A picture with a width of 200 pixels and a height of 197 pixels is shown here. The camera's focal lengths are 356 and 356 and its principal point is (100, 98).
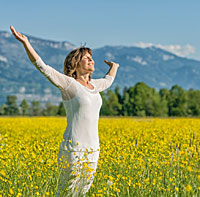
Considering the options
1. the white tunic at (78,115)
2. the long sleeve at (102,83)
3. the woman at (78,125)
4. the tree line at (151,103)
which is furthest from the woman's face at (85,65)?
the tree line at (151,103)

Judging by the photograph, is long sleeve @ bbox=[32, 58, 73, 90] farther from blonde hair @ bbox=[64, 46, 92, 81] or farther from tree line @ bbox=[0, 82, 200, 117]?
tree line @ bbox=[0, 82, 200, 117]

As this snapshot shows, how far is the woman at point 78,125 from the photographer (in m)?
3.75

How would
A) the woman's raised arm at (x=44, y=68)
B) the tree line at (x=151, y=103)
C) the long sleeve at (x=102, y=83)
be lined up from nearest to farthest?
1. the woman's raised arm at (x=44, y=68)
2. the long sleeve at (x=102, y=83)
3. the tree line at (x=151, y=103)

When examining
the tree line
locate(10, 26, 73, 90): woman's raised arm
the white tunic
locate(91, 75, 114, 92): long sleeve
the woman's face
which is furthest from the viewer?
the tree line

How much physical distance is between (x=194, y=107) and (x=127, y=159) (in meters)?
53.6

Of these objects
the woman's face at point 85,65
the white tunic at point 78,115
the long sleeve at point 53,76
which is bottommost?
the white tunic at point 78,115

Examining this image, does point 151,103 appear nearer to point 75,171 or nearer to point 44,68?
point 75,171

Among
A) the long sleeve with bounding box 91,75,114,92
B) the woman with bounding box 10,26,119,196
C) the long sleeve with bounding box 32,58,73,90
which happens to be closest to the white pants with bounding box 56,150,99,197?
the woman with bounding box 10,26,119,196

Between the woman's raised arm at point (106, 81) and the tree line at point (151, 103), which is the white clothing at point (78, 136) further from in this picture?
the tree line at point (151, 103)

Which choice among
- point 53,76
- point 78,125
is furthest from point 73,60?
point 78,125

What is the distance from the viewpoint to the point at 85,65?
12.7 feet

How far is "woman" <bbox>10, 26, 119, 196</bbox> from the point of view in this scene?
3750 mm

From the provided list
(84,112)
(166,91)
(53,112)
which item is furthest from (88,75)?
(53,112)

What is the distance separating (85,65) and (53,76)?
0.43 metres
